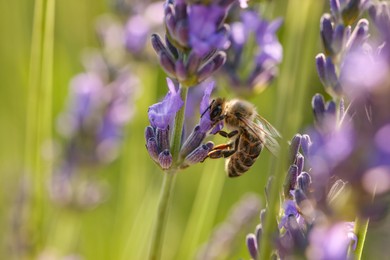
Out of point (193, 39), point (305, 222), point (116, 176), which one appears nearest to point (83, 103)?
point (193, 39)

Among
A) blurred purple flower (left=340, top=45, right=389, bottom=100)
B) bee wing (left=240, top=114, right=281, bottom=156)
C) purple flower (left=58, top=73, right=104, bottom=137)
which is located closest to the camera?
blurred purple flower (left=340, top=45, right=389, bottom=100)

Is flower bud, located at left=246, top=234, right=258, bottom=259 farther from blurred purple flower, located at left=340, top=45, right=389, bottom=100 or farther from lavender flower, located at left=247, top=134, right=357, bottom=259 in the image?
blurred purple flower, located at left=340, top=45, right=389, bottom=100

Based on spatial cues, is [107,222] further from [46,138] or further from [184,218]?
[46,138]

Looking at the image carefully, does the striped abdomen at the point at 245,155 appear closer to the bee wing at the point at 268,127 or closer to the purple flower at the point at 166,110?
the bee wing at the point at 268,127

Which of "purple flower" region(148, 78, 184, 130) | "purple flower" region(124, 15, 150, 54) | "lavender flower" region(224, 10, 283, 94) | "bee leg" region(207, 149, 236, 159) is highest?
"purple flower" region(124, 15, 150, 54)

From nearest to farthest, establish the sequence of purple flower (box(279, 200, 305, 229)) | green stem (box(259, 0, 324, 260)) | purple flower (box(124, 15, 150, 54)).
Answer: green stem (box(259, 0, 324, 260))
purple flower (box(279, 200, 305, 229))
purple flower (box(124, 15, 150, 54))

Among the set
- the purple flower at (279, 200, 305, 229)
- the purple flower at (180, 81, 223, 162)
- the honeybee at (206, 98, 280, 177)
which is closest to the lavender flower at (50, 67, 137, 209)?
the honeybee at (206, 98, 280, 177)

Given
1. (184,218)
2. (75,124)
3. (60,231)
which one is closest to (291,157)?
(75,124)

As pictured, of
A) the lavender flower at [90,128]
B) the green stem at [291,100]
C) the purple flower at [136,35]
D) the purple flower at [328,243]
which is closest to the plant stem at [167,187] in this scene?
the green stem at [291,100]

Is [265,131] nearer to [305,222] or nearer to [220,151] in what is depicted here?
[220,151]
